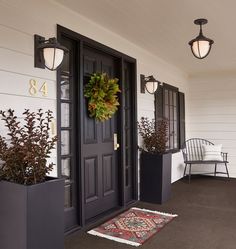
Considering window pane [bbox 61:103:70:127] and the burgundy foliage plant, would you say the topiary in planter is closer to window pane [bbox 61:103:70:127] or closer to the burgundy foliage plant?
window pane [bbox 61:103:70:127]

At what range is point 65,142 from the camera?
3.37 m

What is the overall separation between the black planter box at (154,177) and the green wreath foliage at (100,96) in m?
1.22

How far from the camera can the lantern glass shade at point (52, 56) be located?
256 centimetres

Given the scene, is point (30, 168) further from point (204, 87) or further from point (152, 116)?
point (204, 87)

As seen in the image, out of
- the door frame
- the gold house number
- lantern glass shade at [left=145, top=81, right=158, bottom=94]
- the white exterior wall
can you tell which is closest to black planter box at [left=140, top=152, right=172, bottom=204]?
the door frame

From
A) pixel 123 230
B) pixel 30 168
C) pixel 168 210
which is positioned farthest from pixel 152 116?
pixel 30 168

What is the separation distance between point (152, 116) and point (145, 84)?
2.39 ft

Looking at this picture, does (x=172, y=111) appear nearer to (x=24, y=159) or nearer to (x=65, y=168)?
(x=65, y=168)

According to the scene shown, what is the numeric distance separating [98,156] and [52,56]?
1.70m

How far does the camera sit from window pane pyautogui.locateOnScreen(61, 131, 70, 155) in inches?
130

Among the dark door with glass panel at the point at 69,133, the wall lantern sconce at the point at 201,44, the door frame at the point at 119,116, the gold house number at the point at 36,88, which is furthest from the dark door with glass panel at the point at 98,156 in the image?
the wall lantern sconce at the point at 201,44

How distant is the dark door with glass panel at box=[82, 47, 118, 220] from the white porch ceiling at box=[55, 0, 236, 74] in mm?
501

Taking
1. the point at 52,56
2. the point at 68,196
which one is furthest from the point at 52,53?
the point at 68,196

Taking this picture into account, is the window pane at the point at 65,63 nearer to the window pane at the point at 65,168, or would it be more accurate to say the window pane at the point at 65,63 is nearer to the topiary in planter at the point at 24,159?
the window pane at the point at 65,168
